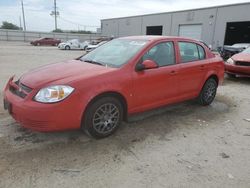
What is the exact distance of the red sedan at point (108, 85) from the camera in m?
3.22

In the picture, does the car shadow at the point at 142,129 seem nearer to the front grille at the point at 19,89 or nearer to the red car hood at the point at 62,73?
the front grille at the point at 19,89

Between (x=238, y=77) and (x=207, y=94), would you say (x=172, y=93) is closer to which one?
(x=207, y=94)

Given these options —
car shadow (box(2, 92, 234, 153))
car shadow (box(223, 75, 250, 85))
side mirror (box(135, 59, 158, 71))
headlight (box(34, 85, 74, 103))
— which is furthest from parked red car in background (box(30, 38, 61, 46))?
headlight (box(34, 85, 74, 103))

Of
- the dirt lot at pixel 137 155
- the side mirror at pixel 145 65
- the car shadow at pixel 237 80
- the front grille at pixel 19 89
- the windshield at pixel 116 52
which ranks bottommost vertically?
the dirt lot at pixel 137 155

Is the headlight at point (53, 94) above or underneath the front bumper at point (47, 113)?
above

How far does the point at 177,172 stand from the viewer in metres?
2.97

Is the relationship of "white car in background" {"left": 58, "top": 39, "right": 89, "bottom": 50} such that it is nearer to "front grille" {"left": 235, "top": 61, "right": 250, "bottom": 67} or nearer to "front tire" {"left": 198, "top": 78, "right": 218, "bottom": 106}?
"front grille" {"left": 235, "top": 61, "right": 250, "bottom": 67}

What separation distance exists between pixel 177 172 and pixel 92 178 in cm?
106

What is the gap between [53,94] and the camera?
320 cm

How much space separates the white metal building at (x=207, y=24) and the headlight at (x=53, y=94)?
2821 cm

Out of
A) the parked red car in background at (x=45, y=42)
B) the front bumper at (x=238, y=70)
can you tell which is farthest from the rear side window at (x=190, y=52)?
the parked red car in background at (x=45, y=42)

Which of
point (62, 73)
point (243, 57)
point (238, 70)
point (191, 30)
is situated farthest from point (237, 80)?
point (191, 30)

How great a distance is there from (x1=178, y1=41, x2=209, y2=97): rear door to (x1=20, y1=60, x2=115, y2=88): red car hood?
171cm

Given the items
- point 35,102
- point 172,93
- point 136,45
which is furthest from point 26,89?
point 172,93
